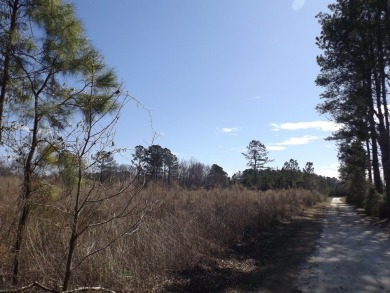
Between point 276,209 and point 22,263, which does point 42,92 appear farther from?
point 276,209

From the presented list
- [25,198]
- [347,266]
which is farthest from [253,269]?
[25,198]

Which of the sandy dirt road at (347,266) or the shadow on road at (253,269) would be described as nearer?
the shadow on road at (253,269)

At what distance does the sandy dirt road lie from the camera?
7211mm

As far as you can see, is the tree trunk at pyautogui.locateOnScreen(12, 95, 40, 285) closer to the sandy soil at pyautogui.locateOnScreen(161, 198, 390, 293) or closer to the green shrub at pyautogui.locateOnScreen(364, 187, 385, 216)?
the sandy soil at pyautogui.locateOnScreen(161, 198, 390, 293)

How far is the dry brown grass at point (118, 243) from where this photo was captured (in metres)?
5.21

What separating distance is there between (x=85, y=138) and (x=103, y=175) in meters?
0.92

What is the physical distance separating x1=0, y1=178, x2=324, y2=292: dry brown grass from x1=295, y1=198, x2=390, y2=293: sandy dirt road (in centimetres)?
240

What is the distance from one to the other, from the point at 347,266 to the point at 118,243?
553cm

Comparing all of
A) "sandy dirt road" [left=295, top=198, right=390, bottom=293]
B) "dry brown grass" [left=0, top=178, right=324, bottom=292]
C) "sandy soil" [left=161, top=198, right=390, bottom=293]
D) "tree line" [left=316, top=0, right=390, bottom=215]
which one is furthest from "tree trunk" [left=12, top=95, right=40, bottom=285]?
"tree line" [left=316, top=0, right=390, bottom=215]

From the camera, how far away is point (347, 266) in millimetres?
9016

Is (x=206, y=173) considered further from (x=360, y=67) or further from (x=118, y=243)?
(x=118, y=243)

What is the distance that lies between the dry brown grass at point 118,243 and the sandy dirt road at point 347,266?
2405mm

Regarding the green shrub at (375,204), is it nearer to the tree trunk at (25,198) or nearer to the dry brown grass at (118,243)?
the dry brown grass at (118,243)

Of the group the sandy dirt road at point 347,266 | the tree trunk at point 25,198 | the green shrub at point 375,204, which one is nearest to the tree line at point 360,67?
the green shrub at point 375,204
